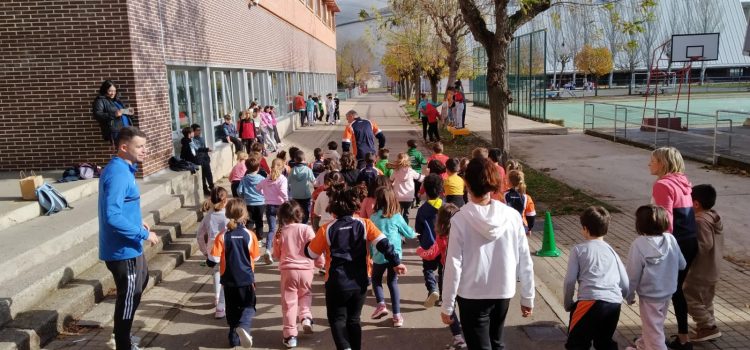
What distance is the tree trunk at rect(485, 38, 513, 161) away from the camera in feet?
43.3

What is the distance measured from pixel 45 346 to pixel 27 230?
2441mm

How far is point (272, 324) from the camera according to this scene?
18.9 ft

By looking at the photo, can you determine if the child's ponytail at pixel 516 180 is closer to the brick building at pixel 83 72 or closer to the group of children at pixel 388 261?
the group of children at pixel 388 261

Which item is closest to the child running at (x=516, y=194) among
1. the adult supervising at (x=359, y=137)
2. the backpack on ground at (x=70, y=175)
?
the adult supervising at (x=359, y=137)

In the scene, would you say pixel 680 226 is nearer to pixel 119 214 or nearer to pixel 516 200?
pixel 516 200

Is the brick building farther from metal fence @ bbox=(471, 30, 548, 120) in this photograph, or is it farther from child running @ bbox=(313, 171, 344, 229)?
metal fence @ bbox=(471, 30, 548, 120)

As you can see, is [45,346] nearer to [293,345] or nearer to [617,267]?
[293,345]

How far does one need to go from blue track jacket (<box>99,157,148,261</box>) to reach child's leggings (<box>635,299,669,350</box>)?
12.9 ft

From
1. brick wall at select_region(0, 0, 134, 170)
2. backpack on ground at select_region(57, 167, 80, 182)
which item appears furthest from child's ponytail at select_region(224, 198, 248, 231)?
brick wall at select_region(0, 0, 134, 170)

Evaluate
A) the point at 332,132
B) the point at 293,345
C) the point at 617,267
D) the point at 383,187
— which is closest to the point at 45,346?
the point at 293,345

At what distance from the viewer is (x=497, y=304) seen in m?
3.87

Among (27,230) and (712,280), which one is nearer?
(712,280)

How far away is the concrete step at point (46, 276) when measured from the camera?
527 centimetres

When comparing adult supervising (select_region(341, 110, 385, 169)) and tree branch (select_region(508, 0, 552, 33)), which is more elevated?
tree branch (select_region(508, 0, 552, 33))
